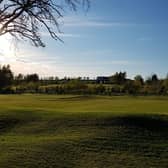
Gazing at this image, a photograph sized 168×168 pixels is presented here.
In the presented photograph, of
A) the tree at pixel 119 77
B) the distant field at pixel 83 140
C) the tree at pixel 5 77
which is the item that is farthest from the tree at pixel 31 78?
the distant field at pixel 83 140

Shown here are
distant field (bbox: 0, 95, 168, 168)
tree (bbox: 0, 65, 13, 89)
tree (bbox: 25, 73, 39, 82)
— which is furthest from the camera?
tree (bbox: 25, 73, 39, 82)

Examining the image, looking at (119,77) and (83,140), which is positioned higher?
(119,77)

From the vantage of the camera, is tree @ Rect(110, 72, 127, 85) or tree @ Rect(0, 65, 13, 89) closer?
tree @ Rect(0, 65, 13, 89)

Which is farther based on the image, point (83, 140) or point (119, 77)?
point (119, 77)

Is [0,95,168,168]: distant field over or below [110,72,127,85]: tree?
below

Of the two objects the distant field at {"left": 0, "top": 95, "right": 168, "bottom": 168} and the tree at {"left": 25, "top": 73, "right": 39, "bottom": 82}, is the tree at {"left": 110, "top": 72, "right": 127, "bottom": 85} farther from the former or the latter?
the distant field at {"left": 0, "top": 95, "right": 168, "bottom": 168}

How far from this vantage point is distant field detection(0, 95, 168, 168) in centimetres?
1692

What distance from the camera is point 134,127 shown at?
990 inches

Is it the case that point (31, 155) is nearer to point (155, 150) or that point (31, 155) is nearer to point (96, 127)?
point (155, 150)

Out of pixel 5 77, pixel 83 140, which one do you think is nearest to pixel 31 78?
pixel 5 77

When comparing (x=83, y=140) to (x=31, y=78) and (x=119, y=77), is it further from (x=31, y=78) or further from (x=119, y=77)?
(x=31, y=78)

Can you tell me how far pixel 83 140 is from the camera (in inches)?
834

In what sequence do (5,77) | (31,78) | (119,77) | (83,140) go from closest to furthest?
(83,140) → (5,77) → (119,77) → (31,78)

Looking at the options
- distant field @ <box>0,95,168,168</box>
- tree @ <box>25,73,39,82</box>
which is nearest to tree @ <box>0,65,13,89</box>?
tree @ <box>25,73,39,82</box>
